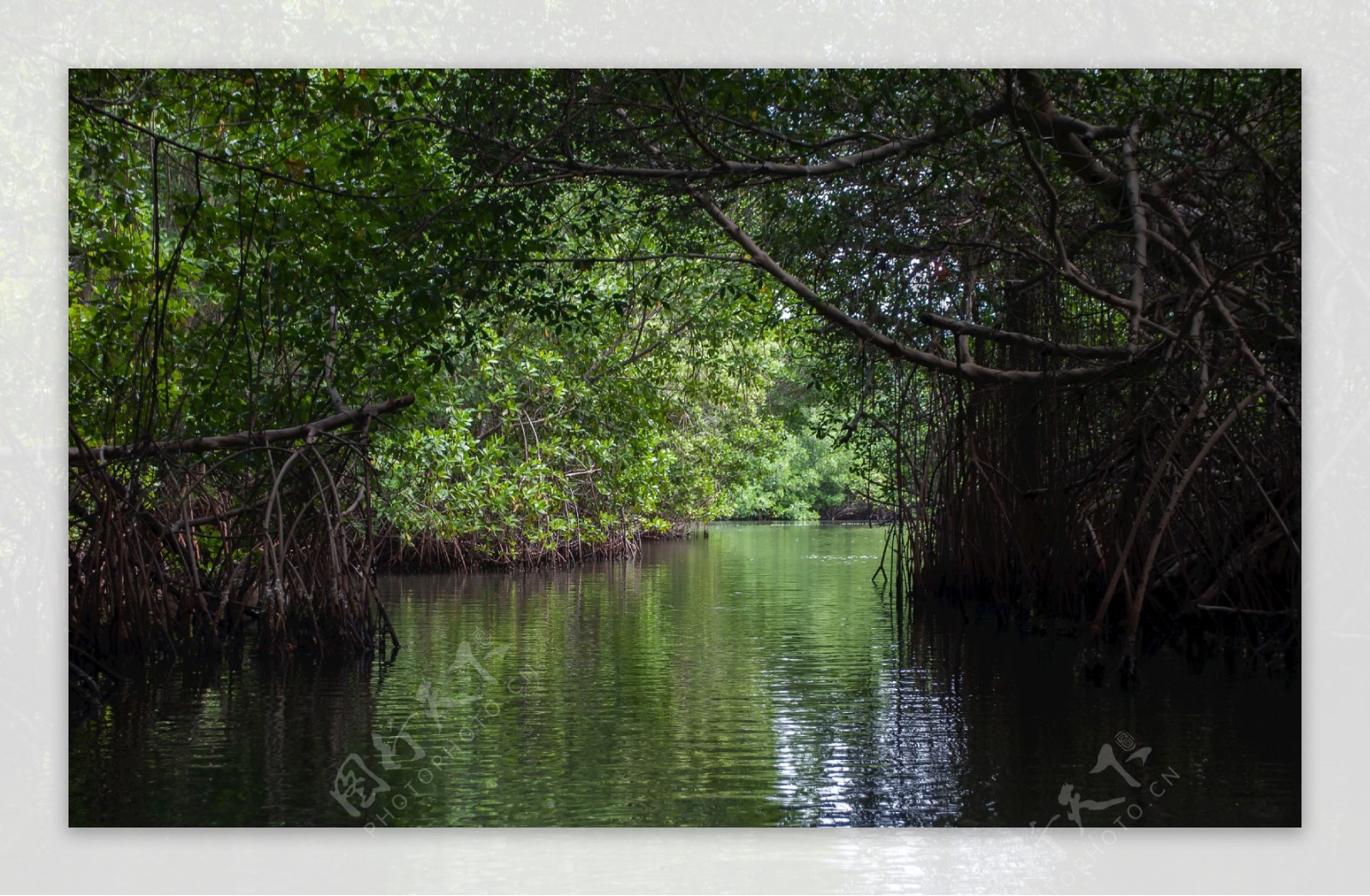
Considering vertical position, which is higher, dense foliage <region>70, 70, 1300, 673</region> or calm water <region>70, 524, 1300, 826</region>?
dense foliage <region>70, 70, 1300, 673</region>

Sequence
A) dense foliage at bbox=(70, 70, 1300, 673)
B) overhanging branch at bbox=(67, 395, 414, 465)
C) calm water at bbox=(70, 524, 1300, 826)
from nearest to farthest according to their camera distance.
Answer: calm water at bbox=(70, 524, 1300, 826) < dense foliage at bbox=(70, 70, 1300, 673) < overhanging branch at bbox=(67, 395, 414, 465)

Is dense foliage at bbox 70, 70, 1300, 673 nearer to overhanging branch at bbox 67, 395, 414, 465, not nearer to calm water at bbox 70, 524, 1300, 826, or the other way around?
overhanging branch at bbox 67, 395, 414, 465

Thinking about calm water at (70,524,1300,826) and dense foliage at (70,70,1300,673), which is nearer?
calm water at (70,524,1300,826)

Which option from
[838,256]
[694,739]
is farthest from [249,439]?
[838,256]

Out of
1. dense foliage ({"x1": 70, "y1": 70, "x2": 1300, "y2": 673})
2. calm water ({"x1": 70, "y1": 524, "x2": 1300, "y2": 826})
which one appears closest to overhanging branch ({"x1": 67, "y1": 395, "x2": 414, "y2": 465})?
dense foliage ({"x1": 70, "y1": 70, "x2": 1300, "y2": 673})

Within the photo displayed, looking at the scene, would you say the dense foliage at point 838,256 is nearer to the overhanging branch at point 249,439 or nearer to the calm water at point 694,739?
the overhanging branch at point 249,439

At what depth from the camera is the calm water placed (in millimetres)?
4133

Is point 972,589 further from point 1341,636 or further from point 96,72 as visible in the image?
point 96,72

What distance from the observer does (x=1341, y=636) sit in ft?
15.0

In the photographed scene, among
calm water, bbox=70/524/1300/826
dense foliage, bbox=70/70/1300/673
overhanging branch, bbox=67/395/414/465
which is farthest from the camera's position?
overhanging branch, bbox=67/395/414/465

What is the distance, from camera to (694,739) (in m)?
4.89

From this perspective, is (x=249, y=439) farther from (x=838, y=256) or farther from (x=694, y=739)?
(x=838, y=256)

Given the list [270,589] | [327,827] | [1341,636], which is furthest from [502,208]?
[1341,636]

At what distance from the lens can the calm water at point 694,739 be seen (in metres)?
4.13
